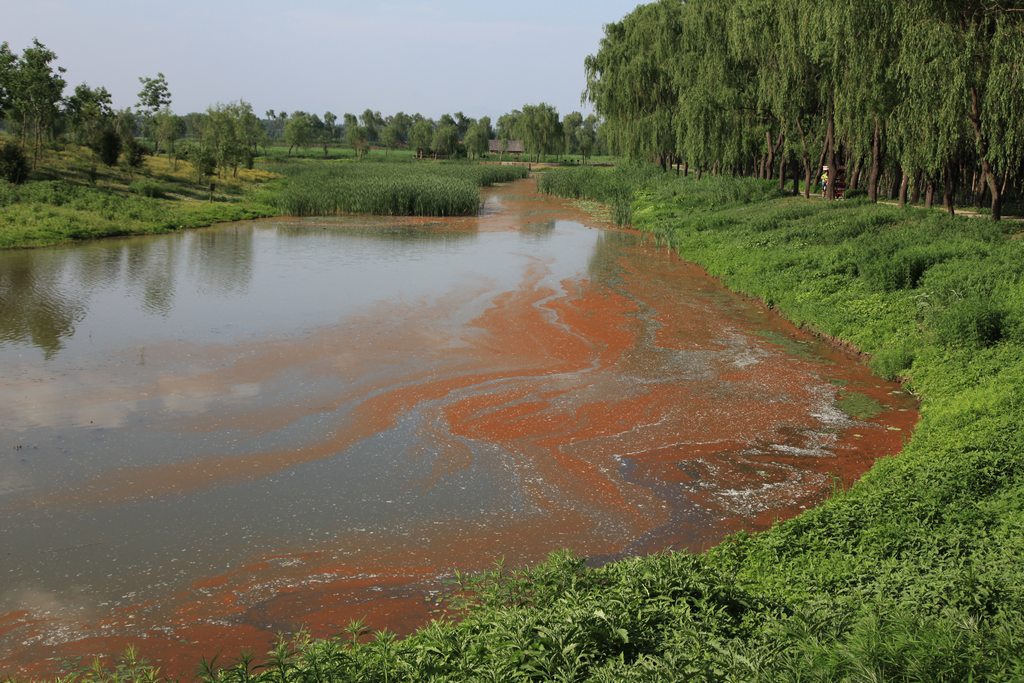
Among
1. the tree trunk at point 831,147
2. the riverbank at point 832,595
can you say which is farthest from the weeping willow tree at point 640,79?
the riverbank at point 832,595

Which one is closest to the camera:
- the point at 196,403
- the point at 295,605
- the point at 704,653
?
the point at 704,653

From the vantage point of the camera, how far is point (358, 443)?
33.9 ft

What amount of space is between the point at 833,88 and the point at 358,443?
23.5 meters

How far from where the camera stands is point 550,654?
470 centimetres

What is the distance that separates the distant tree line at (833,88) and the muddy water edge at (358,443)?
6511 mm

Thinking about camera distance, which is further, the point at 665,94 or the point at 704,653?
the point at 665,94

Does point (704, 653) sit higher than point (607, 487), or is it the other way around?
point (704, 653)

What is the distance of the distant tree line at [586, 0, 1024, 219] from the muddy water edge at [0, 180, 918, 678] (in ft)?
21.4

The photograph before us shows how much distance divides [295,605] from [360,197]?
1352 inches

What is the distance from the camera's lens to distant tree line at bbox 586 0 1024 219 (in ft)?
59.9

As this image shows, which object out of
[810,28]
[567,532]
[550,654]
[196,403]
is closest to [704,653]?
[550,654]

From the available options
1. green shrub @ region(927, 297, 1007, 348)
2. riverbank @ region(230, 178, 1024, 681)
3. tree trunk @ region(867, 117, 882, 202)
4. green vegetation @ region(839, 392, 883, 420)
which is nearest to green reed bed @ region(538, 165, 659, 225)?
tree trunk @ region(867, 117, 882, 202)

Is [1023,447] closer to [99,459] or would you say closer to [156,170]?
[99,459]

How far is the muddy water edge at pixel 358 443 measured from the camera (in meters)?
7.01
